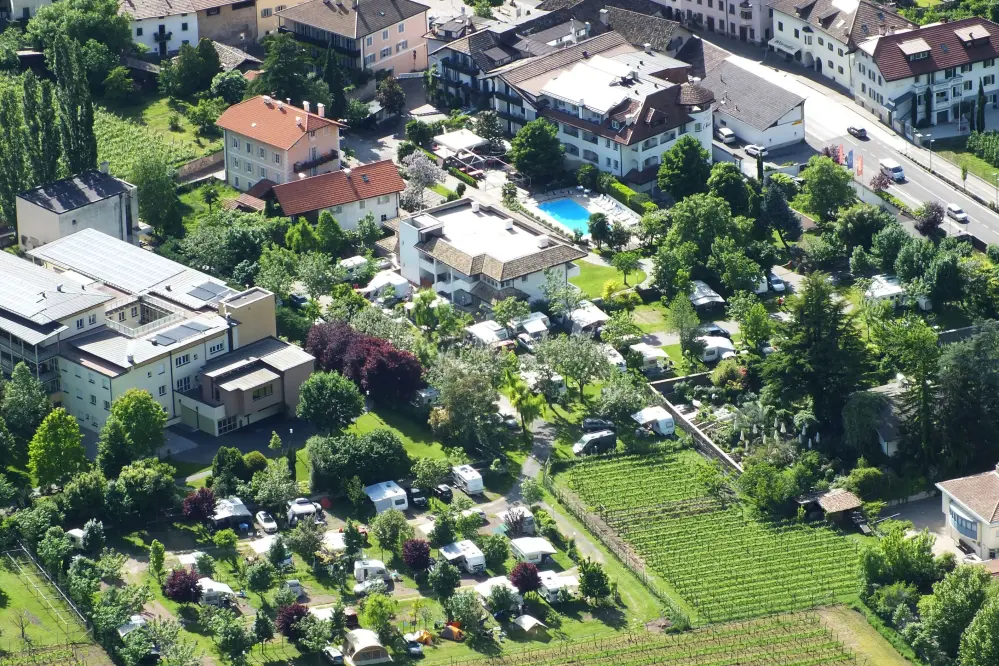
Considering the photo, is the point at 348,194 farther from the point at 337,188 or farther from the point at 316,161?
the point at 316,161

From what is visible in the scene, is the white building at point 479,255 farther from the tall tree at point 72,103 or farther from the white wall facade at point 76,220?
the tall tree at point 72,103

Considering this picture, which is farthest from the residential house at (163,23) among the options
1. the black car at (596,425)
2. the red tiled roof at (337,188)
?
the black car at (596,425)

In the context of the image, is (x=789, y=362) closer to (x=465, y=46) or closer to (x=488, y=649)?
(x=488, y=649)

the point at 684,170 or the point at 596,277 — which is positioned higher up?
the point at 684,170

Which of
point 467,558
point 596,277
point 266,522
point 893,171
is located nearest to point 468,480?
point 467,558

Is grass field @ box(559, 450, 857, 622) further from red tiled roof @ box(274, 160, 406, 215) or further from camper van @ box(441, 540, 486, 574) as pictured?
red tiled roof @ box(274, 160, 406, 215)

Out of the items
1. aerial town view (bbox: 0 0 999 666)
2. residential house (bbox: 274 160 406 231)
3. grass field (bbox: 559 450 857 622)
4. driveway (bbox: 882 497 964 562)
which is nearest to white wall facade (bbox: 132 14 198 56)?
aerial town view (bbox: 0 0 999 666)

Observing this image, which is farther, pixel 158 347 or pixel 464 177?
pixel 464 177
